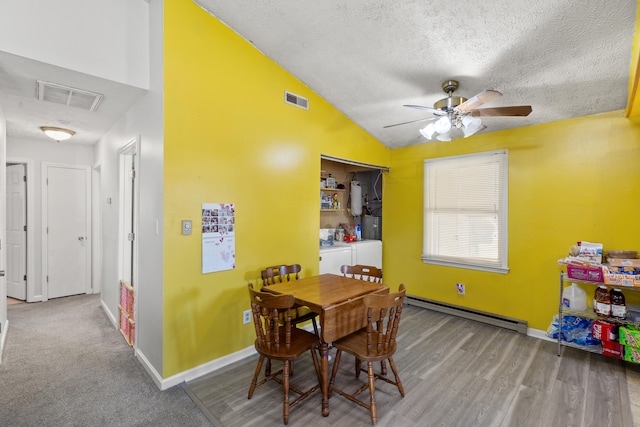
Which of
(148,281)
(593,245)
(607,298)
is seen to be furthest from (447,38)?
(148,281)

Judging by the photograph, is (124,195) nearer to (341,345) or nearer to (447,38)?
(341,345)

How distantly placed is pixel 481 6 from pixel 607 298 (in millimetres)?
2722

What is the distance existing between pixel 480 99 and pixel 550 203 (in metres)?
1.90

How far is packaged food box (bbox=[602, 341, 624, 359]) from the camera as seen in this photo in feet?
8.45

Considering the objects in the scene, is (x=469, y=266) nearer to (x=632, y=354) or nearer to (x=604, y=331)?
(x=604, y=331)

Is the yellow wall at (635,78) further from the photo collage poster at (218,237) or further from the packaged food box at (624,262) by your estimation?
the photo collage poster at (218,237)

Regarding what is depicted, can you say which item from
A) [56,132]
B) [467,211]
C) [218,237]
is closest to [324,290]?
[218,237]

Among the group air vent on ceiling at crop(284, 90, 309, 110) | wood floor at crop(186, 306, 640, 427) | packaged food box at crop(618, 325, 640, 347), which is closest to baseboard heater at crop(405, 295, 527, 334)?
wood floor at crop(186, 306, 640, 427)

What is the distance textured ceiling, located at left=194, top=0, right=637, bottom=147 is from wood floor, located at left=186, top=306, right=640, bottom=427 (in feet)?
8.02

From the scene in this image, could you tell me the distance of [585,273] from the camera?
273cm

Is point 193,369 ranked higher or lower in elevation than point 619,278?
lower

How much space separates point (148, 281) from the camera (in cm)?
253

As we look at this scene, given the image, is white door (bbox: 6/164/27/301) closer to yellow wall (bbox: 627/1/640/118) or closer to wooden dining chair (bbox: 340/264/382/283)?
wooden dining chair (bbox: 340/264/382/283)

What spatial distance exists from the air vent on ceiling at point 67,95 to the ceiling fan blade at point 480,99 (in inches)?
121
